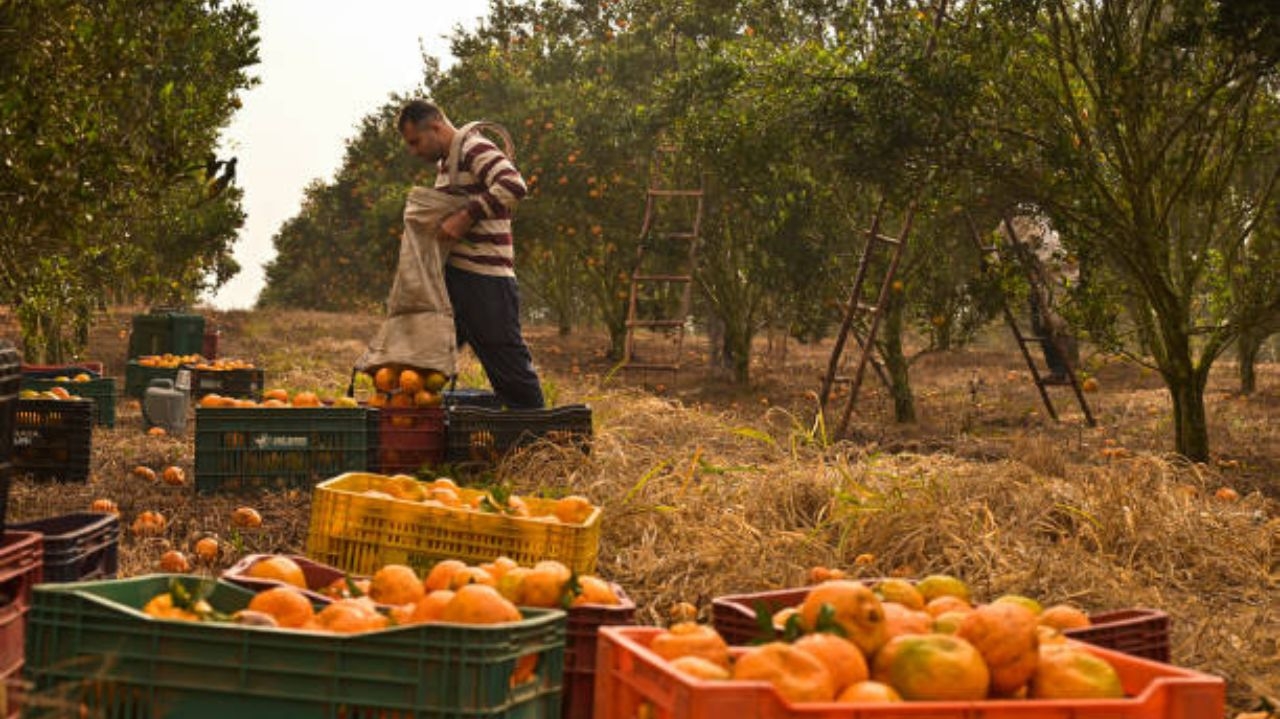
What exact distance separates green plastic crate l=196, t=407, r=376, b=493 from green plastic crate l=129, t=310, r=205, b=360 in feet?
29.5

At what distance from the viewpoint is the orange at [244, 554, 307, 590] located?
3469 mm

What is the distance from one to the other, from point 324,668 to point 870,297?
12.2 metres

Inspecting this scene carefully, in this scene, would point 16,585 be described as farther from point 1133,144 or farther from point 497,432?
point 1133,144

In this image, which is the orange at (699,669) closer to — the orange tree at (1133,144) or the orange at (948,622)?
the orange at (948,622)

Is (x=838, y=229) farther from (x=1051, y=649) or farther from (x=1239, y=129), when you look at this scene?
(x=1051, y=649)

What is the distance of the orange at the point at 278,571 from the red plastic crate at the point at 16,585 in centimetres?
54

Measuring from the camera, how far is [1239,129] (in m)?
9.92

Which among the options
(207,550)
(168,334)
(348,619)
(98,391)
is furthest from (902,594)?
(168,334)

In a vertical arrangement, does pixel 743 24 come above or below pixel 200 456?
above

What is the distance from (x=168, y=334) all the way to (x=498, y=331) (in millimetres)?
9148

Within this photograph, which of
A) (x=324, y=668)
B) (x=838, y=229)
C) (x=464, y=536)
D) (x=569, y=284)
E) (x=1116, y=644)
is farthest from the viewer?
(x=569, y=284)

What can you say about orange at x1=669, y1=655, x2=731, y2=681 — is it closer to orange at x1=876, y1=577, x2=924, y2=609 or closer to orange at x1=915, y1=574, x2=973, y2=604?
orange at x1=876, y1=577, x2=924, y2=609

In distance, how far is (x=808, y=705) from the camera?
2436mm

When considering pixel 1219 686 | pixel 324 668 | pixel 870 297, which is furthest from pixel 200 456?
pixel 870 297
